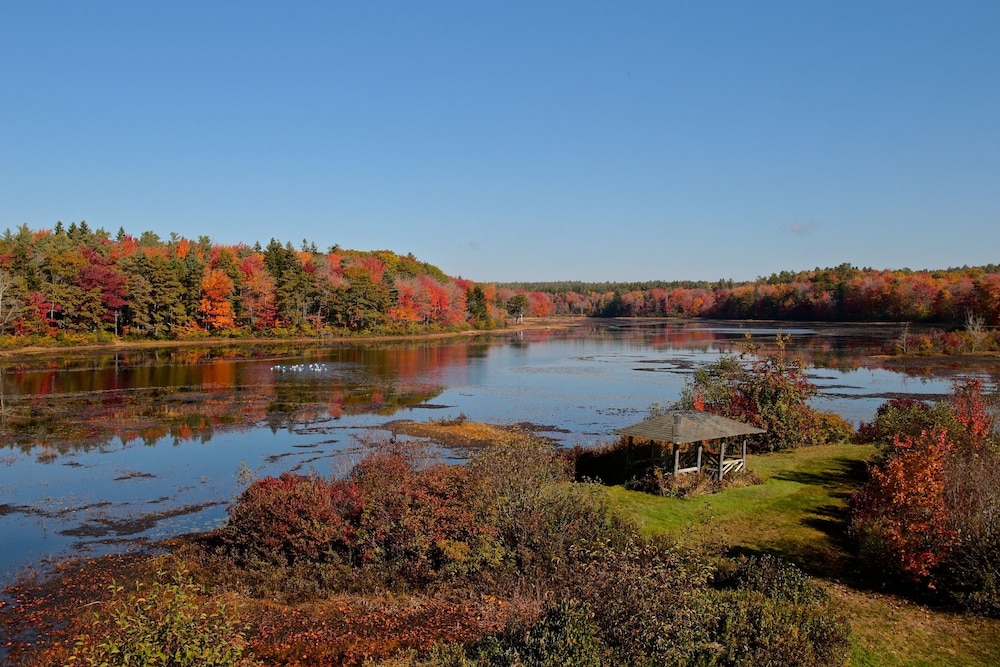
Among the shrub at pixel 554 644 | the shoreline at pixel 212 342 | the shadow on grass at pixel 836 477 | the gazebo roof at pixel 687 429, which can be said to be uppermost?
the gazebo roof at pixel 687 429

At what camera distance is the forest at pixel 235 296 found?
72062mm

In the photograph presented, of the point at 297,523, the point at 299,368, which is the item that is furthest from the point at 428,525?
the point at 299,368

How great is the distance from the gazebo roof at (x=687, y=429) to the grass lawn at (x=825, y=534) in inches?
61.9

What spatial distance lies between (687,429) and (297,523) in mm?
10623

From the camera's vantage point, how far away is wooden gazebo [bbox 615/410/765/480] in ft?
64.3

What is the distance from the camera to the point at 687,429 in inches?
778

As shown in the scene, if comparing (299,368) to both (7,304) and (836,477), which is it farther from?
(836,477)

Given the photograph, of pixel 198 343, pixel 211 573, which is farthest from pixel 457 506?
pixel 198 343

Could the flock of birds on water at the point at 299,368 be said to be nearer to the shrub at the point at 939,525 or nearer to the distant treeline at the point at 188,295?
the distant treeline at the point at 188,295

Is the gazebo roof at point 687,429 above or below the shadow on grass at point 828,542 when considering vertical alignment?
above

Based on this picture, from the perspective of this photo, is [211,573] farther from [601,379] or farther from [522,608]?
[601,379]

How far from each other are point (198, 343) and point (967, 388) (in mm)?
73283

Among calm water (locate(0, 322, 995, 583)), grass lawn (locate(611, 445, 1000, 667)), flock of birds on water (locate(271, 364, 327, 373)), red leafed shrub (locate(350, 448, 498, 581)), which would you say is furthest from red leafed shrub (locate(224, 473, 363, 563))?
flock of birds on water (locate(271, 364, 327, 373))

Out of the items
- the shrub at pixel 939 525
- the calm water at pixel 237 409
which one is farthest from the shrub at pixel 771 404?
the shrub at pixel 939 525
